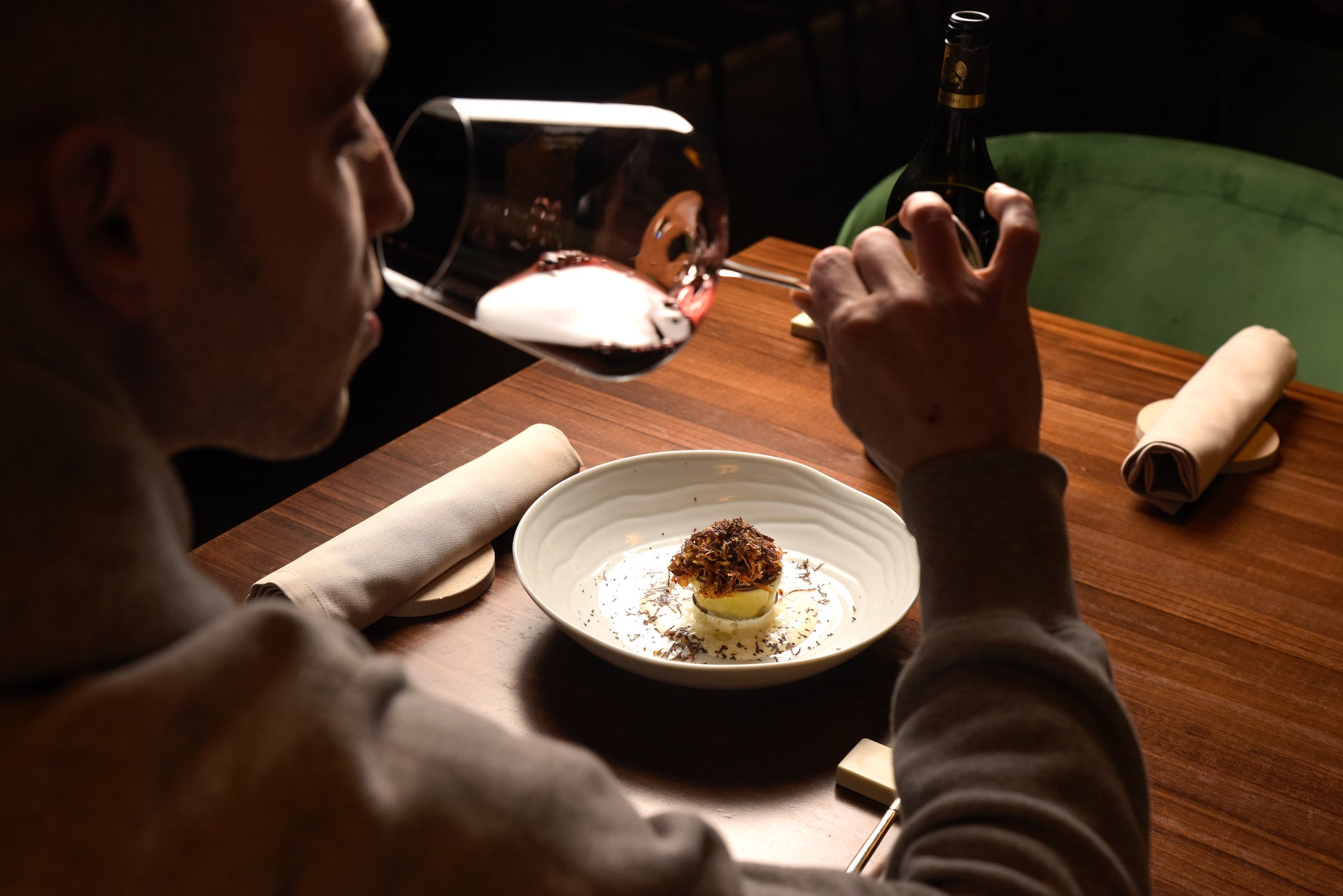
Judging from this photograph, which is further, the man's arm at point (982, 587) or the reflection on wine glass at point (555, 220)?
the reflection on wine glass at point (555, 220)

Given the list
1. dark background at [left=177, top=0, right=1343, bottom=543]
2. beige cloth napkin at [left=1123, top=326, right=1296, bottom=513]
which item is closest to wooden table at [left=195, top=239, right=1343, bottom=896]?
beige cloth napkin at [left=1123, top=326, right=1296, bottom=513]

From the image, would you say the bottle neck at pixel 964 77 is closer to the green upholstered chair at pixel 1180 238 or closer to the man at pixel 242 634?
the green upholstered chair at pixel 1180 238

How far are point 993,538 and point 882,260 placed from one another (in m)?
0.20

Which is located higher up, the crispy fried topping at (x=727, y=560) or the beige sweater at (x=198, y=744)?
the beige sweater at (x=198, y=744)

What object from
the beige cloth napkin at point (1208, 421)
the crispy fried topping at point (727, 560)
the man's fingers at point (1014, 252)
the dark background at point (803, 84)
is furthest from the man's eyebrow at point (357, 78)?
the dark background at point (803, 84)

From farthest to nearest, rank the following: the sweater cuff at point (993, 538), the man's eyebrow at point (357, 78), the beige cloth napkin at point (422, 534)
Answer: the beige cloth napkin at point (422, 534), the sweater cuff at point (993, 538), the man's eyebrow at point (357, 78)

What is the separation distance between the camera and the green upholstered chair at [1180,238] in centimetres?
175

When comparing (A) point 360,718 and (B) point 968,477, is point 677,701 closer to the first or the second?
(B) point 968,477

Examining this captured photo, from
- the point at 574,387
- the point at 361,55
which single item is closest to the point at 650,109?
the point at 361,55

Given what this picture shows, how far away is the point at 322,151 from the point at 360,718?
28cm

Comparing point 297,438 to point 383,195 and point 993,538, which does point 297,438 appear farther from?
point 993,538

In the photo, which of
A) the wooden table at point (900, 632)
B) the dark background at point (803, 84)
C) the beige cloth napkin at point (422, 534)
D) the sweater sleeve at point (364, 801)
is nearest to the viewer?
the sweater sleeve at point (364, 801)

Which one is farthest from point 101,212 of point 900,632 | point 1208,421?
point 1208,421

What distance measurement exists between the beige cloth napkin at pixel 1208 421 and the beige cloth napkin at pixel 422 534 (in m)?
0.62
